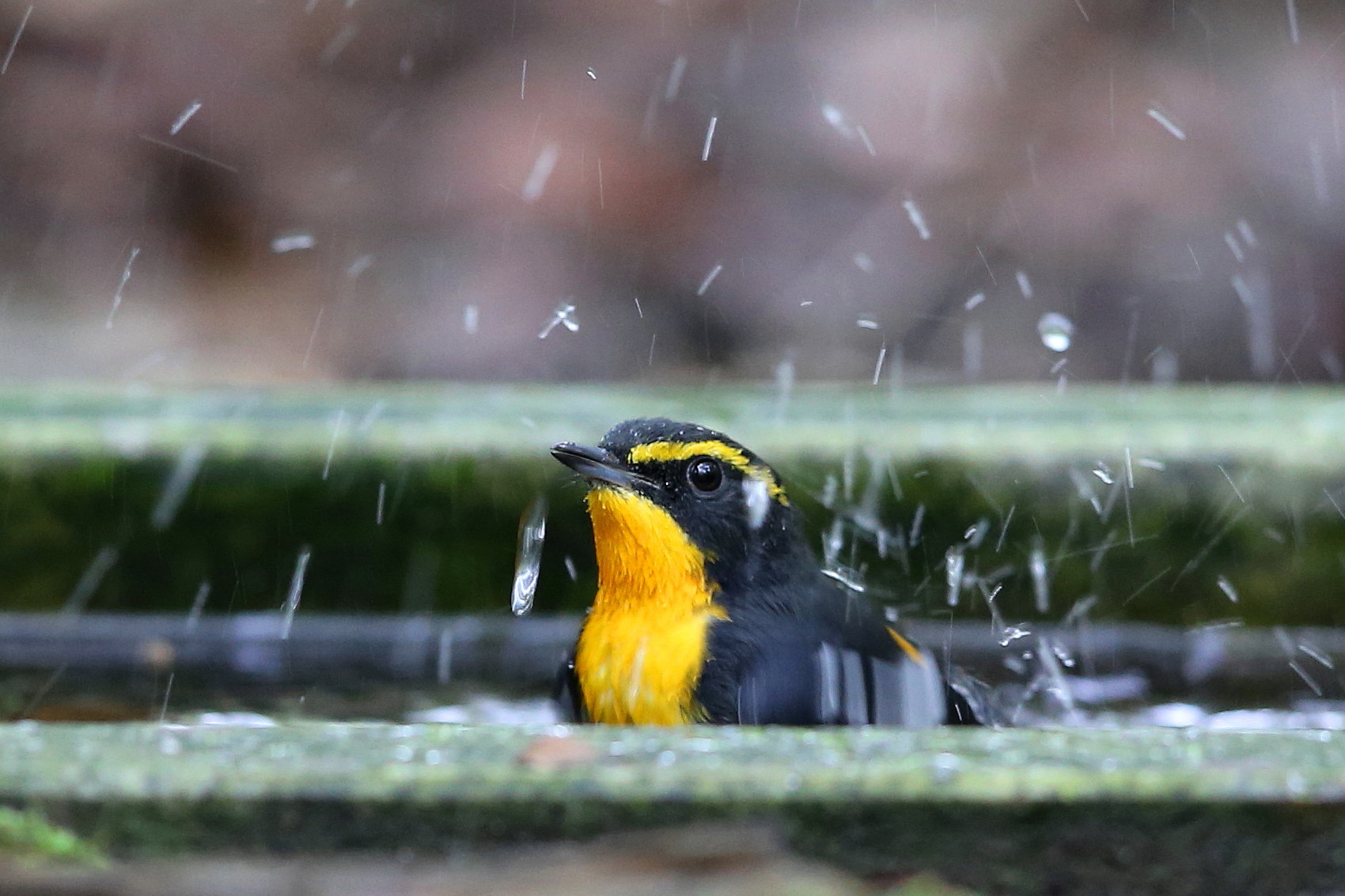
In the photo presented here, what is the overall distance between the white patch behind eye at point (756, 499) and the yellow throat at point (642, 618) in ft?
0.35

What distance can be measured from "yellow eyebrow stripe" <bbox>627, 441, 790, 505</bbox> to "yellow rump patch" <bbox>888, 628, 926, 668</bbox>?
27 cm

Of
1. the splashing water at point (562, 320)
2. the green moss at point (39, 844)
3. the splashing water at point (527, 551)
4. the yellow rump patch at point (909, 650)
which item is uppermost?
the splashing water at point (562, 320)

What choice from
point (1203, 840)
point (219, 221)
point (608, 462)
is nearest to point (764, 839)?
point (1203, 840)

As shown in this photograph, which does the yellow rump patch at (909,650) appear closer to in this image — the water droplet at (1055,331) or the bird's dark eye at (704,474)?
the bird's dark eye at (704,474)

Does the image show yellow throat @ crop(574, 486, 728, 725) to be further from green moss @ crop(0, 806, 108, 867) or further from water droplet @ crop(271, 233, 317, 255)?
water droplet @ crop(271, 233, 317, 255)

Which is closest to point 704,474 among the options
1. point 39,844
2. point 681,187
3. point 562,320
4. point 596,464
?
point 596,464

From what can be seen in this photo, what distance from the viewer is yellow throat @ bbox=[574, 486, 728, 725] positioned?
7.42 feet

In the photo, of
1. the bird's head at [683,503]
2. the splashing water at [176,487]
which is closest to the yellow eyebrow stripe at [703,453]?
the bird's head at [683,503]

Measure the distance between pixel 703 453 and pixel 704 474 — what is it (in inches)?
1.3

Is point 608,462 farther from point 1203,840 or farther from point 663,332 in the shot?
point 663,332

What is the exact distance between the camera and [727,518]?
98.8 inches

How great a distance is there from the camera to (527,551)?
2.87m

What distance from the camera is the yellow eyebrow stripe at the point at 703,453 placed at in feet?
8.21

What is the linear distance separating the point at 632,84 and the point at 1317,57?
2.64 m
